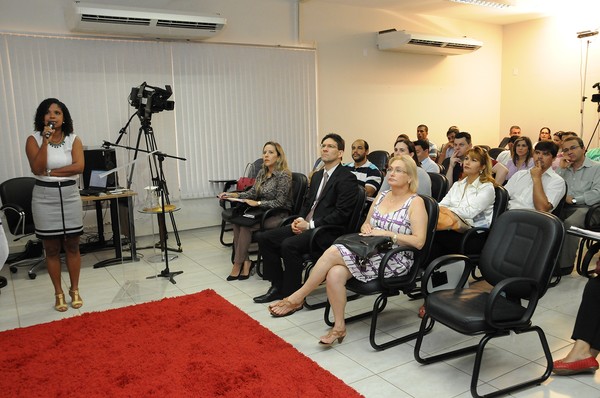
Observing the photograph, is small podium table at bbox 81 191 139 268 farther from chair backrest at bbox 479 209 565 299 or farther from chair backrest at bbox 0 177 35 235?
chair backrest at bbox 479 209 565 299

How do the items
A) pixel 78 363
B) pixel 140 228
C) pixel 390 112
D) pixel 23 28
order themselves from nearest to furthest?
pixel 78 363, pixel 23 28, pixel 140 228, pixel 390 112

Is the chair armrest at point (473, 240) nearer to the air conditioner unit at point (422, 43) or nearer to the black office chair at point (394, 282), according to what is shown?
the black office chair at point (394, 282)

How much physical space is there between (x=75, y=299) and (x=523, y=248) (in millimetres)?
3182

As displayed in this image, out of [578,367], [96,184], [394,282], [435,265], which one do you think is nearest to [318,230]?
[394,282]

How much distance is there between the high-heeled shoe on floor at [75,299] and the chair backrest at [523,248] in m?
2.91

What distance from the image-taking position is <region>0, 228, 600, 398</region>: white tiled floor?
2.49 metres

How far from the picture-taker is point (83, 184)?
5031mm

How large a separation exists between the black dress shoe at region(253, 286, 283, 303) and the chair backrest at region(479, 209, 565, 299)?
160cm

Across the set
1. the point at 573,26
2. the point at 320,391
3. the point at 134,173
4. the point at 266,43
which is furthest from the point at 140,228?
the point at 573,26

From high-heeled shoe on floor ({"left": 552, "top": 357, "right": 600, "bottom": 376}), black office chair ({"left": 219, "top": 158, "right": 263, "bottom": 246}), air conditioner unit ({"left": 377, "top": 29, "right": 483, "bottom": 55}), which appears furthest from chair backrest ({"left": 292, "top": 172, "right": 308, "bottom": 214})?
air conditioner unit ({"left": 377, "top": 29, "right": 483, "bottom": 55})

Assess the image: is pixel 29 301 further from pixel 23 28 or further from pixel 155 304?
pixel 23 28

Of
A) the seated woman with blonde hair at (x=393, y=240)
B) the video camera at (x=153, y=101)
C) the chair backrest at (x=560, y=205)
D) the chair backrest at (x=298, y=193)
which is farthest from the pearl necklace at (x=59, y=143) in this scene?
the chair backrest at (x=560, y=205)

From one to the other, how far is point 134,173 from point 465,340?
4203 millimetres

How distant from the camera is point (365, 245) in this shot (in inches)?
111
